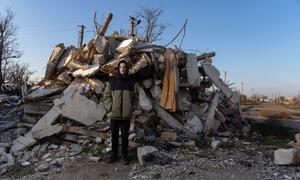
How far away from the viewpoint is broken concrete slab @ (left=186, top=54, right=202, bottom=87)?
8.67 m

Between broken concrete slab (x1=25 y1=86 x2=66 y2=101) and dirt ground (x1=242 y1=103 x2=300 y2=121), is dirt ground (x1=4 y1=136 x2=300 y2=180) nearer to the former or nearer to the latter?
broken concrete slab (x1=25 y1=86 x2=66 y2=101)

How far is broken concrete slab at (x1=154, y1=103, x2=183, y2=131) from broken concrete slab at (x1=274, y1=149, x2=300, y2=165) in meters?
2.61

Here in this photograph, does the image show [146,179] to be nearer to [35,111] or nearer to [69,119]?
[69,119]

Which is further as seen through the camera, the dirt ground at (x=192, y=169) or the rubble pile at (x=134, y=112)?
the rubble pile at (x=134, y=112)

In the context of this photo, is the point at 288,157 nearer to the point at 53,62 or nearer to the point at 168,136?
the point at 168,136

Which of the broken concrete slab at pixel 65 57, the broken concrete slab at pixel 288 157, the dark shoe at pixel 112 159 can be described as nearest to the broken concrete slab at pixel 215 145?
the broken concrete slab at pixel 288 157

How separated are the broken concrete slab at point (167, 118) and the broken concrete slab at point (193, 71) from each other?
111 cm

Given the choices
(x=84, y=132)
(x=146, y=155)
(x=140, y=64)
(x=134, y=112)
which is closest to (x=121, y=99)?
(x=146, y=155)

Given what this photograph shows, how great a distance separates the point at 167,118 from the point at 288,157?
3.06 m

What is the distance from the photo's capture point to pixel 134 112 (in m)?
7.76

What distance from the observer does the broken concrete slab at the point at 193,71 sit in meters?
8.67

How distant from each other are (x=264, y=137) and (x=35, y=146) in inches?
238

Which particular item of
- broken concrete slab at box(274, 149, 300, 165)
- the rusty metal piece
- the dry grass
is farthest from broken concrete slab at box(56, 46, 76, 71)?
the dry grass

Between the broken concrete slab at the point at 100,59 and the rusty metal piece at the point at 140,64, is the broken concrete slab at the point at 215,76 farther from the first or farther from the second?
the broken concrete slab at the point at 100,59
